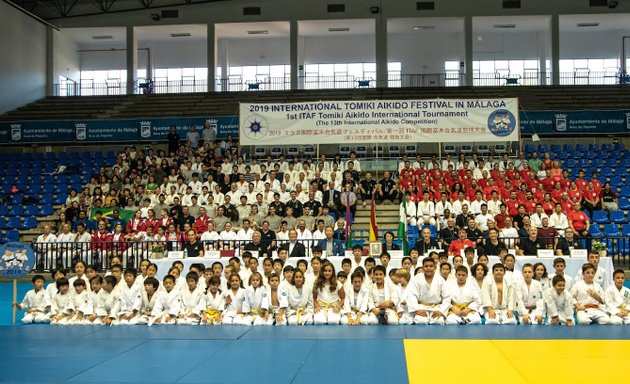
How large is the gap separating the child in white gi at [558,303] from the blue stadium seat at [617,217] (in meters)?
8.75

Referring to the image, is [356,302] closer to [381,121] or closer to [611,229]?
[611,229]

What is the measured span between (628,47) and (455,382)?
35538 mm

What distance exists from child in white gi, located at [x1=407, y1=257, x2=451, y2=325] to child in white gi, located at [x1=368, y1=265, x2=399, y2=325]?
0.32 meters

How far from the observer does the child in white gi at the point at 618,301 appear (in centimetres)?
1084

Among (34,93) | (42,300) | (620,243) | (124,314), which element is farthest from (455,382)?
(34,93)

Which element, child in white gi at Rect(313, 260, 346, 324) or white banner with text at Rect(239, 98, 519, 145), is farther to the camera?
white banner with text at Rect(239, 98, 519, 145)

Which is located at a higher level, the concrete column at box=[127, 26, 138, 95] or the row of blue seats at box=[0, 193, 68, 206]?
the concrete column at box=[127, 26, 138, 95]

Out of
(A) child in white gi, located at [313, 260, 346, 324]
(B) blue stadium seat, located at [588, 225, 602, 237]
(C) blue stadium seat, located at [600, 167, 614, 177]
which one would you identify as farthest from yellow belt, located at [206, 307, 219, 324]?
(C) blue stadium seat, located at [600, 167, 614, 177]

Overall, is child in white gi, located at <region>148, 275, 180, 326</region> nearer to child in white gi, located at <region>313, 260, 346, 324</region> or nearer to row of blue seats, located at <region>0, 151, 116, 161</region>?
child in white gi, located at <region>313, 260, 346, 324</region>

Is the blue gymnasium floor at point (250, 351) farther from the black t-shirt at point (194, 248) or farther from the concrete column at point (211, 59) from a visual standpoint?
the concrete column at point (211, 59)

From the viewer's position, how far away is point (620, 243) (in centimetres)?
1733

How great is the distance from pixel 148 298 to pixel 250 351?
363 cm

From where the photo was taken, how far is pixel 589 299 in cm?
1117

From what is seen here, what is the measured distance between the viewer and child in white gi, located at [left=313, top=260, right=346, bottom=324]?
11.4 m
